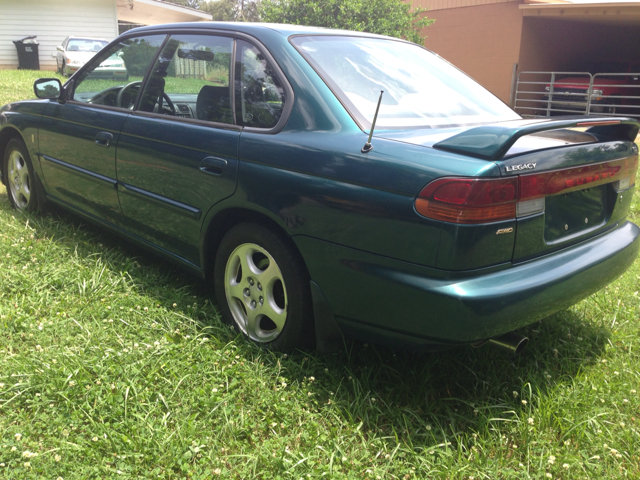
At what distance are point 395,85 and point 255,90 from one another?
0.68 m

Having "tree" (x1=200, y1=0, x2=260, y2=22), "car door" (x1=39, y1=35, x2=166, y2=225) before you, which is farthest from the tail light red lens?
"tree" (x1=200, y1=0, x2=260, y2=22)

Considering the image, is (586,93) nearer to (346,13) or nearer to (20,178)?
(346,13)

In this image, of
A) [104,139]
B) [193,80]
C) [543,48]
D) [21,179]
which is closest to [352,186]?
[193,80]

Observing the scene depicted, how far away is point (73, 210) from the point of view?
14.0ft

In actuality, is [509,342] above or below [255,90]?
below

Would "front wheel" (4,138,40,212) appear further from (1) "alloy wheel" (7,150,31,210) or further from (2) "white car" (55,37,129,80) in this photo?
(2) "white car" (55,37,129,80)

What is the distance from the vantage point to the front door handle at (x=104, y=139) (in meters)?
3.65

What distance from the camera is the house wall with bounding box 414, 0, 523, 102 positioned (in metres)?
14.9

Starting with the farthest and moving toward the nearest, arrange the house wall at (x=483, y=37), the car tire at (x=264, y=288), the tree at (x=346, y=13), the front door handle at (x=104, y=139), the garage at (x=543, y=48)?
the house wall at (x=483, y=37) < the tree at (x=346, y=13) < the garage at (x=543, y=48) < the front door handle at (x=104, y=139) < the car tire at (x=264, y=288)

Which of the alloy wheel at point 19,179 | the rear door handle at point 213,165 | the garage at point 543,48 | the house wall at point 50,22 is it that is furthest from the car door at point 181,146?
the house wall at point 50,22

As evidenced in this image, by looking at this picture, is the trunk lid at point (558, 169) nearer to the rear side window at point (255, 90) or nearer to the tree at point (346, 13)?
the rear side window at point (255, 90)

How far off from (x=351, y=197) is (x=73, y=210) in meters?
2.72

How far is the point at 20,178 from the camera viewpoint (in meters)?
4.93

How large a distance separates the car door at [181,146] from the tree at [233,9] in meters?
56.3
